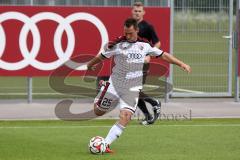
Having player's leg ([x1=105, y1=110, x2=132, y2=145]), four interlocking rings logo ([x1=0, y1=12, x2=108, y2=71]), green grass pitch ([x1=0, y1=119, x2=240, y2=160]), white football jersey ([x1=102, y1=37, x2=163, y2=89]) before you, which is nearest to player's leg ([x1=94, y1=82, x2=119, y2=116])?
white football jersey ([x1=102, y1=37, x2=163, y2=89])

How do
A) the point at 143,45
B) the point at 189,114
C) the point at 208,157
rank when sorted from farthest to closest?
1. the point at 189,114
2. the point at 143,45
3. the point at 208,157

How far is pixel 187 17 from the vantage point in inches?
795

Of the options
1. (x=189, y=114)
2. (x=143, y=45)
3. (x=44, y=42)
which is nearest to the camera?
(x=143, y=45)

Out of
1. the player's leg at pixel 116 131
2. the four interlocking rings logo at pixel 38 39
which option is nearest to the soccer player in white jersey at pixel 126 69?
the player's leg at pixel 116 131

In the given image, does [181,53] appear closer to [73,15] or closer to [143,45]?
[73,15]

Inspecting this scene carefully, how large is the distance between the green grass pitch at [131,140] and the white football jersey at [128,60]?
3.34 feet

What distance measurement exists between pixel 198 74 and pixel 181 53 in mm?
709

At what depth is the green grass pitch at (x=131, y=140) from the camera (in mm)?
11703

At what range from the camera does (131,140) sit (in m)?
13.4

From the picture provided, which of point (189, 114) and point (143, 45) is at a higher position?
point (143, 45)

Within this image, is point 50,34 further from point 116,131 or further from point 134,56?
point 116,131

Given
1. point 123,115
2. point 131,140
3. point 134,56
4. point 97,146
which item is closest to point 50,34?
point 131,140

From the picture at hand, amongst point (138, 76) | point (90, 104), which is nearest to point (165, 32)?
point (90, 104)

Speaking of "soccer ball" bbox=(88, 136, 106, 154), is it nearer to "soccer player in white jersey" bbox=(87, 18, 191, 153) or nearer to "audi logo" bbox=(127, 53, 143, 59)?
"soccer player in white jersey" bbox=(87, 18, 191, 153)
